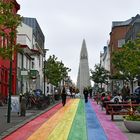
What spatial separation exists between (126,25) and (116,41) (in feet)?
23.1

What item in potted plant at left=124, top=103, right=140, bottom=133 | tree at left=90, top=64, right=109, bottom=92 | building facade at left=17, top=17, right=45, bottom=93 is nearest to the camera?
potted plant at left=124, top=103, right=140, bottom=133

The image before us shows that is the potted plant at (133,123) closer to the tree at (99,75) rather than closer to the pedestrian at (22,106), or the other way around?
the pedestrian at (22,106)

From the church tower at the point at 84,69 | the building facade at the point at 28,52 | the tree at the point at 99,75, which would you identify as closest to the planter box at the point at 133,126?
the building facade at the point at 28,52

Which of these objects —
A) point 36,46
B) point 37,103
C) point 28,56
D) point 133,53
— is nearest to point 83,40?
point 36,46

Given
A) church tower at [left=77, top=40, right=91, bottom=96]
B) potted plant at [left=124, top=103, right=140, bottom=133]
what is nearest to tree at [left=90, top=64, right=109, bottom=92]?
church tower at [left=77, top=40, right=91, bottom=96]

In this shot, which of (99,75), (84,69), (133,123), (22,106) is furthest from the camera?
(84,69)

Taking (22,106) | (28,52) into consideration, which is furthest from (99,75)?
(22,106)

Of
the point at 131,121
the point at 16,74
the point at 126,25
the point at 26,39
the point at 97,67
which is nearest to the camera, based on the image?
the point at 131,121

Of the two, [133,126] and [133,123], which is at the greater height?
[133,123]

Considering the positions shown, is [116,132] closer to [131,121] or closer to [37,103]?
[131,121]

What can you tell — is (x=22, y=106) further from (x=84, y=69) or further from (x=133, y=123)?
(x=84, y=69)

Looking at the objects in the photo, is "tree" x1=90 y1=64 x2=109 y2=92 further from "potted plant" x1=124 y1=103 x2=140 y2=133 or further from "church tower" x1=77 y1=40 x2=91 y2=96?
"potted plant" x1=124 y1=103 x2=140 y2=133

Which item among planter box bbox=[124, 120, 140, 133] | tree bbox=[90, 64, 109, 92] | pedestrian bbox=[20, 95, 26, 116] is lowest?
planter box bbox=[124, 120, 140, 133]

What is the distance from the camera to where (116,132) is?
19.7 m
